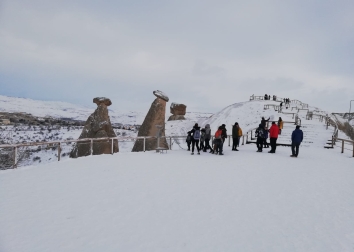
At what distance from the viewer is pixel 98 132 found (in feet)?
70.9

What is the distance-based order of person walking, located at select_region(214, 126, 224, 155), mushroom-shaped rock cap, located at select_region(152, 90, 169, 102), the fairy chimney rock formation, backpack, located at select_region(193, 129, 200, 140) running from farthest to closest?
mushroom-shaped rock cap, located at select_region(152, 90, 169, 102), the fairy chimney rock formation, person walking, located at select_region(214, 126, 224, 155), backpack, located at select_region(193, 129, 200, 140)

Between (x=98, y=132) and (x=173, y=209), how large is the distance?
17.4m

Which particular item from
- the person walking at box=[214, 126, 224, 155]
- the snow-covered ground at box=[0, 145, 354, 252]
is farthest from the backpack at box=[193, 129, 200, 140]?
the snow-covered ground at box=[0, 145, 354, 252]

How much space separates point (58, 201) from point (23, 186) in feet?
6.28

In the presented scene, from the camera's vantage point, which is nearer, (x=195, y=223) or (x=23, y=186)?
(x=195, y=223)

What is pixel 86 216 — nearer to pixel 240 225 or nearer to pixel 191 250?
pixel 191 250

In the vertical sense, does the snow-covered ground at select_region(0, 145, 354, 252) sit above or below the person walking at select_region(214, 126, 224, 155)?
below

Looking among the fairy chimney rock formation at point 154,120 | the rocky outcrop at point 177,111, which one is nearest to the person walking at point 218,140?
the fairy chimney rock formation at point 154,120

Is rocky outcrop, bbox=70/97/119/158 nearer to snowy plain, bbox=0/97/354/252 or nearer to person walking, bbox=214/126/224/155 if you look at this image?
person walking, bbox=214/126/224/155

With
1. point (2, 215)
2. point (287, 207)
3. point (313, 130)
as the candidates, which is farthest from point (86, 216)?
point (313, 130)

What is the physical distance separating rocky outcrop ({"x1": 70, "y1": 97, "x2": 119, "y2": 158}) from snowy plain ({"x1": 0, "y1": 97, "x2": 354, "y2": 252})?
10.9m

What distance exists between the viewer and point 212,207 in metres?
5.67

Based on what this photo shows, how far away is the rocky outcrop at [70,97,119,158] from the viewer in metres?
20.6

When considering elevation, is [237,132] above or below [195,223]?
above
